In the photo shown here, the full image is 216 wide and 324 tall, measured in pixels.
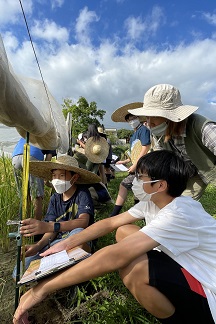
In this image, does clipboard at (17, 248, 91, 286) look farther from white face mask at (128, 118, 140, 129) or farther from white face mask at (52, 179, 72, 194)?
white face mask at (128, 118, 140, 129)

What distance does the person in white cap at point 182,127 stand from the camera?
1.51 meters

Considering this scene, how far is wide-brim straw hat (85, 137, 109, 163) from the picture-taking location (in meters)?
3.81

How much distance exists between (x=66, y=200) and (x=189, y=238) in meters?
1.26

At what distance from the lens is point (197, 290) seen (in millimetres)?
1073

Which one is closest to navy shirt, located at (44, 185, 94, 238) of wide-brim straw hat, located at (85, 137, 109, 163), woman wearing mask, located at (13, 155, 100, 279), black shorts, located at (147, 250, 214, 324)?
woman wearing mask, located at (13, 155, 100, 279)

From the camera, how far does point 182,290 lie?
3.56ft

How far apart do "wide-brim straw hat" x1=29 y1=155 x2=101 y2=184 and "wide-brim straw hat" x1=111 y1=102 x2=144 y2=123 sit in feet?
3.76

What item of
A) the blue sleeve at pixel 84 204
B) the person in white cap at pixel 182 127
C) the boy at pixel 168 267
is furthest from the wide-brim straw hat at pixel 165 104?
the blue sleeve at pixel 84 204

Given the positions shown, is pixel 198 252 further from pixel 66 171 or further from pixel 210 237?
pixel 66 171

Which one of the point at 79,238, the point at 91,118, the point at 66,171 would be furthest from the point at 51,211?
the point at 91,118

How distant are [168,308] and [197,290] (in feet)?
0.57

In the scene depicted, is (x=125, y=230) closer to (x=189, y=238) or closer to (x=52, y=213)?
(x=189, y=238)

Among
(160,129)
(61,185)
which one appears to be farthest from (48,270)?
(160,129)

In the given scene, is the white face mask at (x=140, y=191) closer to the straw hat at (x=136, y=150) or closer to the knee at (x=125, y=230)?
the knee at (x=125, y=230)
